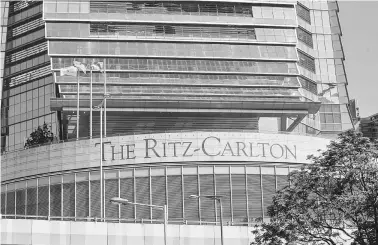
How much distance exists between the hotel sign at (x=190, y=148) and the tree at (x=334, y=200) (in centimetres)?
3074

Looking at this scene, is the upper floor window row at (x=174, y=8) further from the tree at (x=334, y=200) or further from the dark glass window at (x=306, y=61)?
the tree at (x=334, y=200)

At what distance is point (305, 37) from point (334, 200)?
66681 millimetres

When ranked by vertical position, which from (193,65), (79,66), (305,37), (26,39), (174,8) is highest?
(26,39)

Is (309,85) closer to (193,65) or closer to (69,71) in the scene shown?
(193,65)

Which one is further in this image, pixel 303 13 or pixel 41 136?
pixel 303 13

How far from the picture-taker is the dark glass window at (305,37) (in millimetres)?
118644

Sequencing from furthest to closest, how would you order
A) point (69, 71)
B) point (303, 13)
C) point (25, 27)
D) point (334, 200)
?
point (25, 27)
point (303, 13)
point (69, 71)
point (334, 200)

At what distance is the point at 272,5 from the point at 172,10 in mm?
12580

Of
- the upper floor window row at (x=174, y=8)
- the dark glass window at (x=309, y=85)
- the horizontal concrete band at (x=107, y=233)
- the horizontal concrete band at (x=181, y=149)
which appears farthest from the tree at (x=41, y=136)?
the horizontal concrete band at (x=107, y=233)

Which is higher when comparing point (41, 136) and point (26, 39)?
point (26, 39)

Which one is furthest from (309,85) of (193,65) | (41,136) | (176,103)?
(41,136)

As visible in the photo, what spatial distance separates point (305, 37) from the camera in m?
121

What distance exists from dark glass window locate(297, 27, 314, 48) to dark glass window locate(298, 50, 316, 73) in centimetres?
218

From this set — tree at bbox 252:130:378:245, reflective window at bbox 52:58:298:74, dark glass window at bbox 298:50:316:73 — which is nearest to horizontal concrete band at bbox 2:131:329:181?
reflective window at bbox 52:58:298:74
